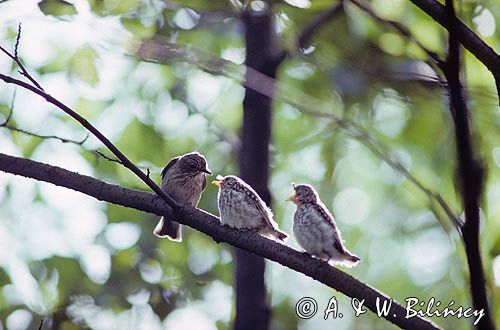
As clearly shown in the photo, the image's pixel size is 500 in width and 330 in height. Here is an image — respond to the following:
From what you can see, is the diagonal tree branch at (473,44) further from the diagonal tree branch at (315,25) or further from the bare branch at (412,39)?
the diagonal tree branch at (315,25)

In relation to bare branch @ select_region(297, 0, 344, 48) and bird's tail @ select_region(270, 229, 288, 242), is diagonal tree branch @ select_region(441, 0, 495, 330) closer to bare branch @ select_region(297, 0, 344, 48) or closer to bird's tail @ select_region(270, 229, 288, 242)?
bare branch @ select_region(297, 0, 344, 48)

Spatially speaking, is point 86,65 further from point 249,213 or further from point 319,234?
point 319,234

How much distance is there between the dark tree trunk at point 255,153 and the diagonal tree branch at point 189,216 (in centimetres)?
28

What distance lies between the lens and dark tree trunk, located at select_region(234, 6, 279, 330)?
3.39 meters

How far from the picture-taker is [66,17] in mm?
3342

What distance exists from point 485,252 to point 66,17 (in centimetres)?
208

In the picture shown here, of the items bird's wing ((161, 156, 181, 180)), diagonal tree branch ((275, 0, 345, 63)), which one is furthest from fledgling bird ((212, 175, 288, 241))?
bird's wing ((161, 156, 181, 180))

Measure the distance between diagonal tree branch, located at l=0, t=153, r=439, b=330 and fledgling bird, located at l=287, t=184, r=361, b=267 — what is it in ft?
1.94

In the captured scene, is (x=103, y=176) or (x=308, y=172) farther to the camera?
(x=308, y=172)

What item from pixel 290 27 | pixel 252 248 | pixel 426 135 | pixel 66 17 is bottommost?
pixel 426 135

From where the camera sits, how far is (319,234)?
13.1ft

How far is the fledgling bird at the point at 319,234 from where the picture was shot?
3912mm

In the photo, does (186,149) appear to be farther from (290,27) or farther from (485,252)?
(485,252)

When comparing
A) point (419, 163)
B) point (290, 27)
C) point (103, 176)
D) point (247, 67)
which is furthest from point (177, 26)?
point (419, 163)
